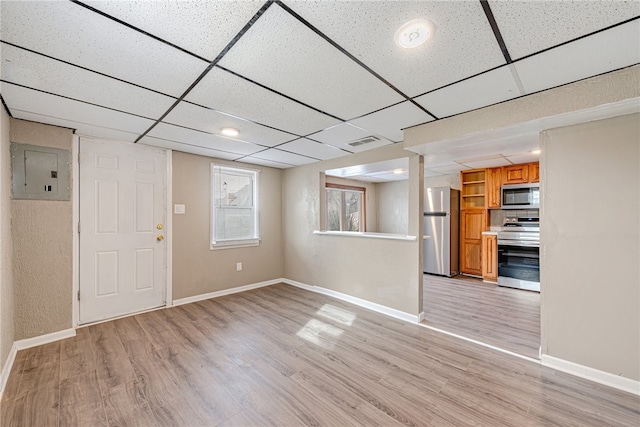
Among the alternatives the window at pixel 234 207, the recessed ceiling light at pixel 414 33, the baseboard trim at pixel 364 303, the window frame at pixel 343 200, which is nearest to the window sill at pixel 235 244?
the window at pixel 234 207

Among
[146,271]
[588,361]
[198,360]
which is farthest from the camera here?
[146,271]

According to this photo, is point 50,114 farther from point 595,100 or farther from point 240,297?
point 595,100

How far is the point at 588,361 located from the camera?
208 cm

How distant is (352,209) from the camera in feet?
22.4

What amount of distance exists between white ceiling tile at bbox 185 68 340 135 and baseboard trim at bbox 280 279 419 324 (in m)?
2.44

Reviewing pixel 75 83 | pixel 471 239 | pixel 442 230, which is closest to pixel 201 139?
pixel 75 83

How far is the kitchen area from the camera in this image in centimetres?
307

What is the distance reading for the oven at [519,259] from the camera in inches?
172

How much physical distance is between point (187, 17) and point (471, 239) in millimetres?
5989

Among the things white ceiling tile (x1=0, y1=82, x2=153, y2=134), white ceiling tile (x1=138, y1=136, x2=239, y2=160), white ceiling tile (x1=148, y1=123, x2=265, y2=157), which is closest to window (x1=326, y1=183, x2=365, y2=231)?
white ceiling tile (x1=138, y1=136, x2=239, y2=160)

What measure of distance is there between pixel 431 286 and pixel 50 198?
216 inches

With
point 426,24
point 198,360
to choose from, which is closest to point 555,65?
point 426,24

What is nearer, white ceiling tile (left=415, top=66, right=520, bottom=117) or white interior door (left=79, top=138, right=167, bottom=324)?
white ceiling tile (left=415, top=66, right=520, bottom=117)

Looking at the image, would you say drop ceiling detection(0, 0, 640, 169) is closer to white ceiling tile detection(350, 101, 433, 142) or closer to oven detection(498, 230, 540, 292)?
white ceiling tile detection(350, 101, 433, 142)
